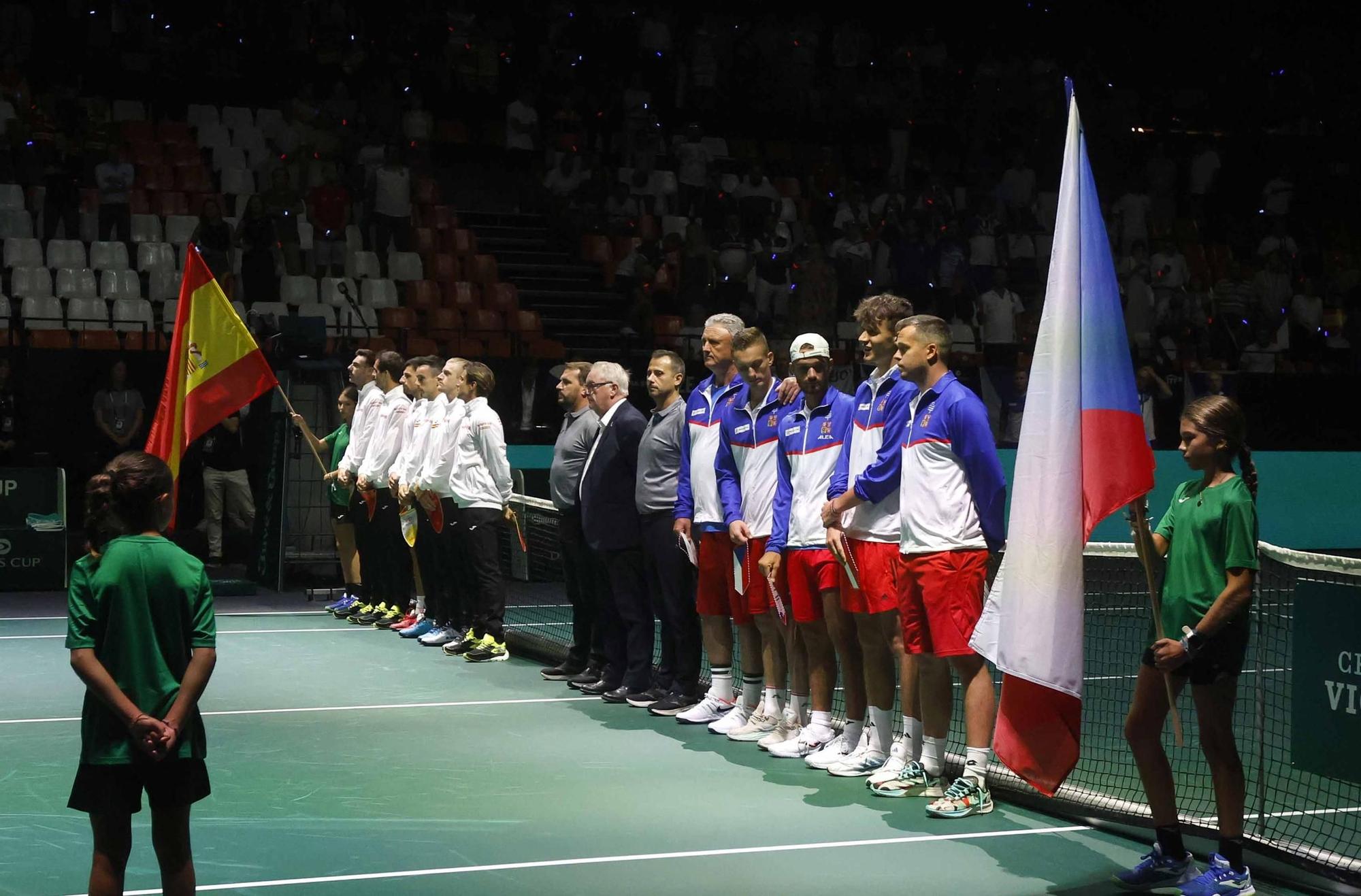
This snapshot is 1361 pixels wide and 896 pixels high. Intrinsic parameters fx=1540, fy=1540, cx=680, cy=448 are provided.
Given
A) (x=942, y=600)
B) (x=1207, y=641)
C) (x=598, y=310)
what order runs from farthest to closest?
1. (x=598, y=310)
2. (x=942, y=600)
3. (x=1207, y=641)

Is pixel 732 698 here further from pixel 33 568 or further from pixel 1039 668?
pixel 33 568

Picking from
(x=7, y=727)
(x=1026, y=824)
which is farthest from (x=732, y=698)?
(x=7, y=727)

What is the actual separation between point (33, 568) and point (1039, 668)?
491 inches

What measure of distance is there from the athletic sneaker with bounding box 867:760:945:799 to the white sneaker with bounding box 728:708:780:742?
4.53 ft

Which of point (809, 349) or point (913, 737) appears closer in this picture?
point (913, 737)

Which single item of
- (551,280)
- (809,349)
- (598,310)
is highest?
(551,280)

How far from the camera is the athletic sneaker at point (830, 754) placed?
310 inches

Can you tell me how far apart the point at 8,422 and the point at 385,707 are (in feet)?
25.8

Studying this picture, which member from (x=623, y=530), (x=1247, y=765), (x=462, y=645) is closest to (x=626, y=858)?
(x=1247, y=765)

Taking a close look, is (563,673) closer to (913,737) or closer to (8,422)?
(913,737)

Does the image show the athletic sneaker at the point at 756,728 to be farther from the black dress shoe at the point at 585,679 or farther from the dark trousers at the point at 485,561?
the dark trousers at the point at 485,561

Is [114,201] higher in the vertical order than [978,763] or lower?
higher

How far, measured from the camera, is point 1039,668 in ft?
18.6

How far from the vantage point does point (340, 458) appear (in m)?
14.8
